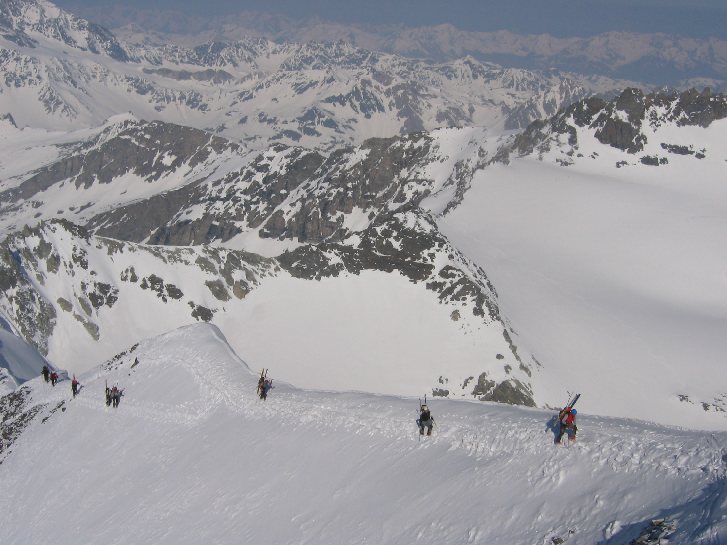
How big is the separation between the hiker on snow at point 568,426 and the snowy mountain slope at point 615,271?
86.3 m

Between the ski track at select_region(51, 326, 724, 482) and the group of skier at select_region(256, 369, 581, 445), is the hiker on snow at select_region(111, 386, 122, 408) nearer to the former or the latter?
the ski track at select_region(51, 326, 724, 482)

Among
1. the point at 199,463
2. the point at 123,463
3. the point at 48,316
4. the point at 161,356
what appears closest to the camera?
the point at 199,463

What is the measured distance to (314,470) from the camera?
3134 cm

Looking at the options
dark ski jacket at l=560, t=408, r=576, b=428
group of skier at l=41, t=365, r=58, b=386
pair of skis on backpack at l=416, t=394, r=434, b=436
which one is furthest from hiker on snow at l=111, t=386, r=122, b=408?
dark ski jacket at l=560, t=408, r=576, b=428

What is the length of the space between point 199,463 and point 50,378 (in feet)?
73.5

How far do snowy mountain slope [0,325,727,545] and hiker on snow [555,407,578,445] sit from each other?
16.3 inches

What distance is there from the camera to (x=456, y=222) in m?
163

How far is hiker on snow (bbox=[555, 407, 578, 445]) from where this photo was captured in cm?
2620

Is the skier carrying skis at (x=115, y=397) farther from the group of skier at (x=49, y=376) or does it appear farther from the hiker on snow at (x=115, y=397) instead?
the group of skier at (x=49, y=376)

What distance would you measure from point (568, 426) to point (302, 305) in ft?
365

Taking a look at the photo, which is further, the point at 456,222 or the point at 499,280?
the point at 456,222

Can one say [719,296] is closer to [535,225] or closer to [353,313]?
[535,225]

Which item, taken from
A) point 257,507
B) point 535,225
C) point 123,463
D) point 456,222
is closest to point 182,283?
point 456,222

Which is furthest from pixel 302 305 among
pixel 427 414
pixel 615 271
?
pixel 427 414
